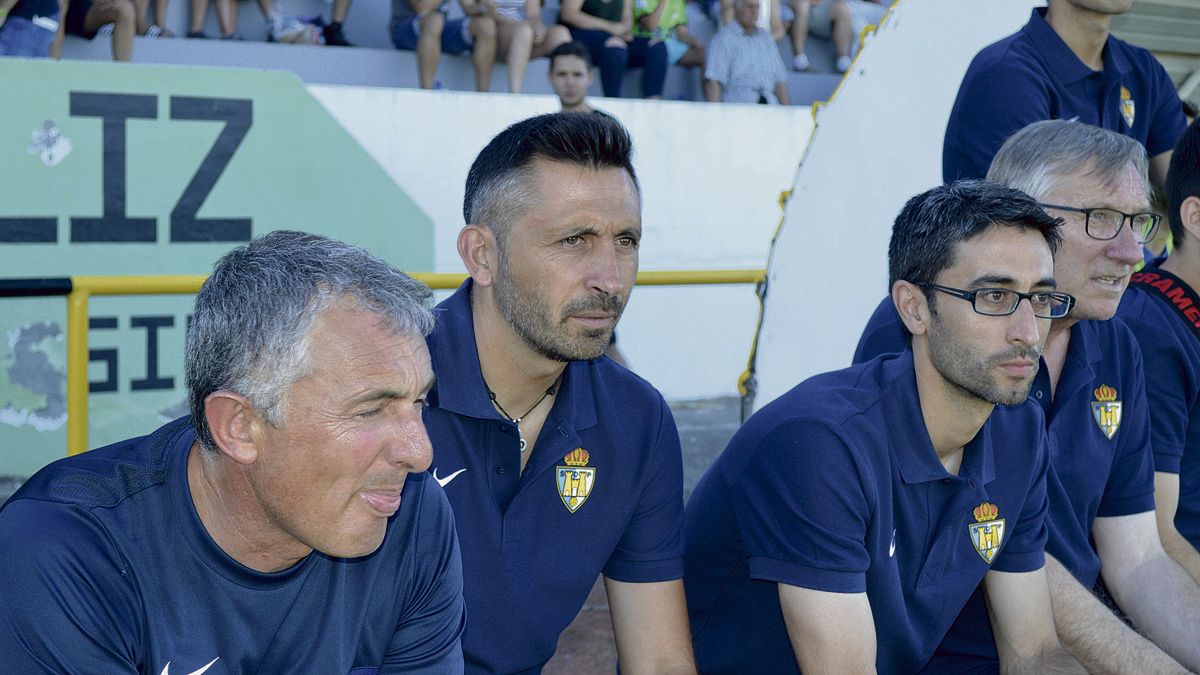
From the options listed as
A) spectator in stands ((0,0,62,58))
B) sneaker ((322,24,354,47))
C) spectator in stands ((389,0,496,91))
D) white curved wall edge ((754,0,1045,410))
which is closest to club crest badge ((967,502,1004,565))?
white curved wall edge ((754,0,1045,410))

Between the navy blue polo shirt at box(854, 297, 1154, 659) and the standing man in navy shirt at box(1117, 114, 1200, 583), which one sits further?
the standing man in navy shirt at box(1117, 114, 1200, 583)

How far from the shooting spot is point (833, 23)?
34.4 ft

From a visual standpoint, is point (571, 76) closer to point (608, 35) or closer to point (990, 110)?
point (608, 35)

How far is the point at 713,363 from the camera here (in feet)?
27.7

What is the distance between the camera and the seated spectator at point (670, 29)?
9.35m

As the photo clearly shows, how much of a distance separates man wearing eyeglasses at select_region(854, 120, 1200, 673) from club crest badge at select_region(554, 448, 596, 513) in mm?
940

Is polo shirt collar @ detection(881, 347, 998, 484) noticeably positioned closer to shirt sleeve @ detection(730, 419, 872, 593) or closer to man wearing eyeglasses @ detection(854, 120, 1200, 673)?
shirt sleeve @ detection(730, 419, 872, 593)

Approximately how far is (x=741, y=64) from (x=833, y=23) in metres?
1.47

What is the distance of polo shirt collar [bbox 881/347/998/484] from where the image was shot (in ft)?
7.86

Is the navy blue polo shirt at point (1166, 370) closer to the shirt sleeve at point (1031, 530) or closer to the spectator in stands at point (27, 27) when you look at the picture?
the shirt sleeve at point (1031, 530)

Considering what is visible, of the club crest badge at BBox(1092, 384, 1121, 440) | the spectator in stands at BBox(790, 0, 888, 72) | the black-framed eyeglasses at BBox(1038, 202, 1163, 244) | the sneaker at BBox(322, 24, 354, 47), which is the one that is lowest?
the club crest badge at BBox(1092, 384, 1121, 440)

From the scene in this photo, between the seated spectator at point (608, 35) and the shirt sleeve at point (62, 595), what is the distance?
7741 mm

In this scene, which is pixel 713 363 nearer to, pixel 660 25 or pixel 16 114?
pixel 660 25

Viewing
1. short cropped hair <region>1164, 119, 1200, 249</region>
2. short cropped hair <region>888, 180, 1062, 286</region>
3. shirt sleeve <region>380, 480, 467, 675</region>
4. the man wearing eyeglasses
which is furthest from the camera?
short cropped hair <region>1164, 119, 1200, 249</region>
